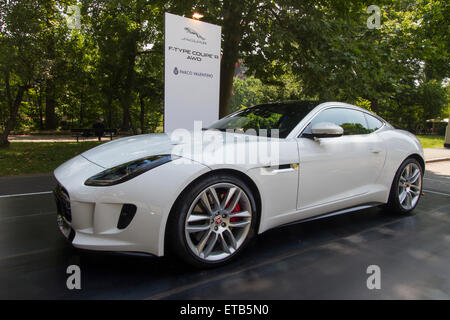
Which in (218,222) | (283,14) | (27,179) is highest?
(283,14)

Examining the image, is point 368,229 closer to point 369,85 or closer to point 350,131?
point 350,131

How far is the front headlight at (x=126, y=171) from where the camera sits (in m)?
2.29

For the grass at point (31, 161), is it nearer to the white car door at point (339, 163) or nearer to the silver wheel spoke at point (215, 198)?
the silver wheel spoke at point (215, 198)

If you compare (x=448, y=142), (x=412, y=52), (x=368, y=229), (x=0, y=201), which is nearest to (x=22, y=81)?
(x=0, y=201)

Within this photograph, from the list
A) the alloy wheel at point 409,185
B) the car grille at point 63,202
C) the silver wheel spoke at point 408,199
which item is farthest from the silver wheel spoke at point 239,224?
the silver wheel spoke at point 408,199

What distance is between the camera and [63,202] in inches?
101

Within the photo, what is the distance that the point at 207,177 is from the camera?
2.48m

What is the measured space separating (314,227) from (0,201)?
4.48 m

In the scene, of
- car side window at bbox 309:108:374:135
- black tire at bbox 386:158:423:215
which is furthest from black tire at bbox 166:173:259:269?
black tire at bbox 386:158:423:215

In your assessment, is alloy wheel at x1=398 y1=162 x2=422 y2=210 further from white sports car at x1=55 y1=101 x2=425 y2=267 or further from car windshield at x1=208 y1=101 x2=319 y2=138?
car windshield at x1=208 y1=101 x2=319 y2=138

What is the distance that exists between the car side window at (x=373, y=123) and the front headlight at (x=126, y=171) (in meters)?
2.57

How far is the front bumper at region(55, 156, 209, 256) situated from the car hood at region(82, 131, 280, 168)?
243 mm

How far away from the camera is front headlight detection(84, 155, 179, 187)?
2285mm

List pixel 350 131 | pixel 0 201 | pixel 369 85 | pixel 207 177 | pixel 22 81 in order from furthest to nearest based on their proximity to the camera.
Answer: pixel 22 81, pixel 369 85, pixel 0 201, pixel 350 131, pixel 207 177
